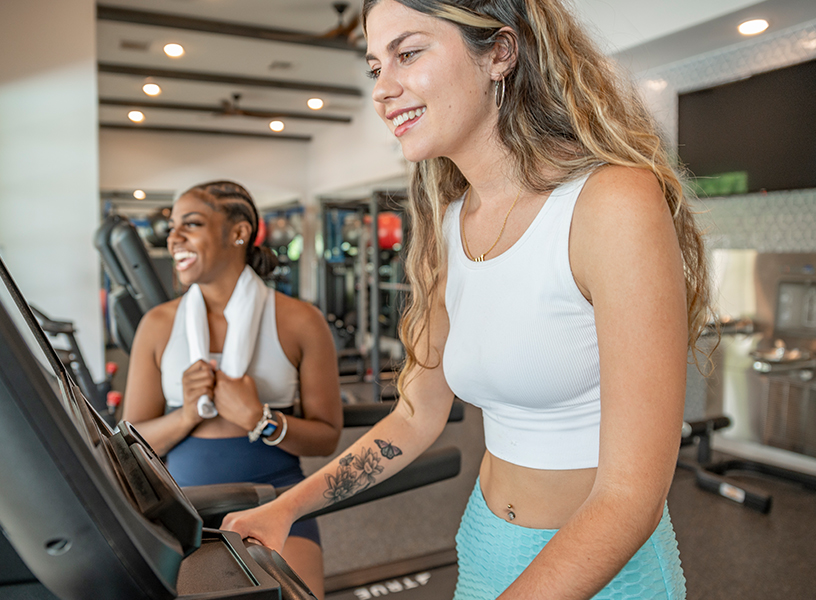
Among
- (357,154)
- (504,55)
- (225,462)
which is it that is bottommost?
(225,462)

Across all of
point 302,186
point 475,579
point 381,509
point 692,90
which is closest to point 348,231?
point 302,186

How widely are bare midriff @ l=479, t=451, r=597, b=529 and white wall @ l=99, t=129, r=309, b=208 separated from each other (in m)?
10.5

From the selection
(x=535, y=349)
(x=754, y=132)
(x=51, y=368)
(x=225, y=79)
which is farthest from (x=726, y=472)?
(x=225, y=79)

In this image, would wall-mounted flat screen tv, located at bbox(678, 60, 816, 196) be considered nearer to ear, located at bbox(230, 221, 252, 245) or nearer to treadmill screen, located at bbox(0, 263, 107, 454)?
ear, located at bbox(230, 221, 252, 245)

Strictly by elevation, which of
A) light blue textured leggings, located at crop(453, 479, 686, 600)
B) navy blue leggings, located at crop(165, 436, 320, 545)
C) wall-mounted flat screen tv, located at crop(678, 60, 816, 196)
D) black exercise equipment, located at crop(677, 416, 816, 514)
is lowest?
black exercise equipment, located at crop(677, 416, 816, 514)

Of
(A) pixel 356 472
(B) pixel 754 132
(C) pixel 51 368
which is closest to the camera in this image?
(C) pixel 51 368

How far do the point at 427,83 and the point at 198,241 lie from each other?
3.94ft

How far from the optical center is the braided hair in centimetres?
196

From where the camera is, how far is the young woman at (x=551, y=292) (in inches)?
27.2

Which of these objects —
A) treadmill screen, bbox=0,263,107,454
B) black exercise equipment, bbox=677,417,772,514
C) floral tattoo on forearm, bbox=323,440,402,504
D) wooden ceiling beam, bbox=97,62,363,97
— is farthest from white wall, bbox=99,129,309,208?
treadmill screen, bbox=0,263,107,454

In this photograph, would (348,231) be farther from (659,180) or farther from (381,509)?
(659,180)

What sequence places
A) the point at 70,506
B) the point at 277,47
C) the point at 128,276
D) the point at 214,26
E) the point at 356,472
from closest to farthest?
the point at 70,506, the point at 356,472, the point at 128,276, the point at 214,26, the point at 277,47

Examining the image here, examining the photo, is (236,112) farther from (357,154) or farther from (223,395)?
(223,395)

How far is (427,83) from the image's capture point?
0.85m
